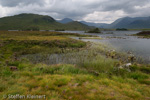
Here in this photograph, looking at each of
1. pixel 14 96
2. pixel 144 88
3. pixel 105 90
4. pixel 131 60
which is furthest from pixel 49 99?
pixel 131 60

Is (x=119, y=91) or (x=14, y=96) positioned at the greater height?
(x=14, y=96)

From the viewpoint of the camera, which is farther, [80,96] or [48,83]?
[48,83]

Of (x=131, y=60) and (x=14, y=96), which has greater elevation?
(x=14, y=96)

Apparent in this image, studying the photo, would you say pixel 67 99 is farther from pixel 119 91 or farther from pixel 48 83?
pixel 119 91

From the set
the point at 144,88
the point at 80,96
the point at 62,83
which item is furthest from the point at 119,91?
the point at 62,83

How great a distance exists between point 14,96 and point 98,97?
4658 mm

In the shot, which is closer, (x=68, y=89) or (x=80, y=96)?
(x=80, y=96)

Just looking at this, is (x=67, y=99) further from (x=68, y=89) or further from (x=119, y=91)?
(x=119, y=91)

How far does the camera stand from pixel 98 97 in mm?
5031

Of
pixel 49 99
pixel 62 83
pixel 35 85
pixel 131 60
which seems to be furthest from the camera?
pixel 131 60

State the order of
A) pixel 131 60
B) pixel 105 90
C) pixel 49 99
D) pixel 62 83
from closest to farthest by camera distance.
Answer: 1. pixel 49 99
2. pixel 105 90
3. pixel 62 83
4. pixel 131 60

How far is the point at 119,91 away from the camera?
5746 millimetres

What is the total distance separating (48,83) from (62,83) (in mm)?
1024

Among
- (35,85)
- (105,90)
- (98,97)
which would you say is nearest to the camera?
(98,97)
